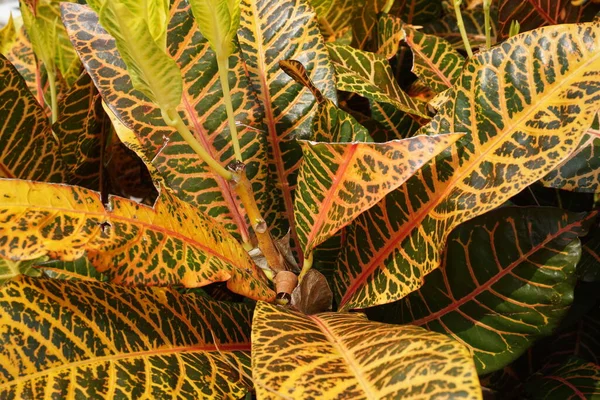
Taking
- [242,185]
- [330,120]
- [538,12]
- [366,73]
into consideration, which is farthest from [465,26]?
[242,185]

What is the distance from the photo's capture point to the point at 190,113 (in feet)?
2.20

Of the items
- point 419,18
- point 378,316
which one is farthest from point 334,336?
point 419,18

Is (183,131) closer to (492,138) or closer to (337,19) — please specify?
(492,138)

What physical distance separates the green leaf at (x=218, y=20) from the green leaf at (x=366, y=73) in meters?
0.19

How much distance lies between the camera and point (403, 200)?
0.57 metres

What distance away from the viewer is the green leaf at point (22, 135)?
2.19 ft

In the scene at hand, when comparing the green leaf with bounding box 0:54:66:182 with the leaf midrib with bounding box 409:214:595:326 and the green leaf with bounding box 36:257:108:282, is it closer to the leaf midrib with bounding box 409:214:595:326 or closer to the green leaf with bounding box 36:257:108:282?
the green leaf with bounding box 36:257:108:282

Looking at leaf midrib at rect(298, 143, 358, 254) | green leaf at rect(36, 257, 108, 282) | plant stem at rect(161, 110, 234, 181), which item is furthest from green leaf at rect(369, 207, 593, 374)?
green leaf at rect(36, 257, 108, 282)

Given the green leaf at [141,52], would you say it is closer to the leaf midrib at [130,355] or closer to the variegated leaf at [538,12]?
the leaf midrib at [130,355]

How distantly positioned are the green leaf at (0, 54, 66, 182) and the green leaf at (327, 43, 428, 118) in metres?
0.31

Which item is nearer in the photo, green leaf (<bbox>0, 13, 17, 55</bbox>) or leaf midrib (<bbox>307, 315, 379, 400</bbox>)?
leaf midrib (<bbox>307, 315, 379, 400</bbox>)

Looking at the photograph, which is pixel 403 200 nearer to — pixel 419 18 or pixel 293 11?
pixel 293 11

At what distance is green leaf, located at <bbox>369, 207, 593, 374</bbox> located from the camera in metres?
0.58

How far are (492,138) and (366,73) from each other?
234 mm
